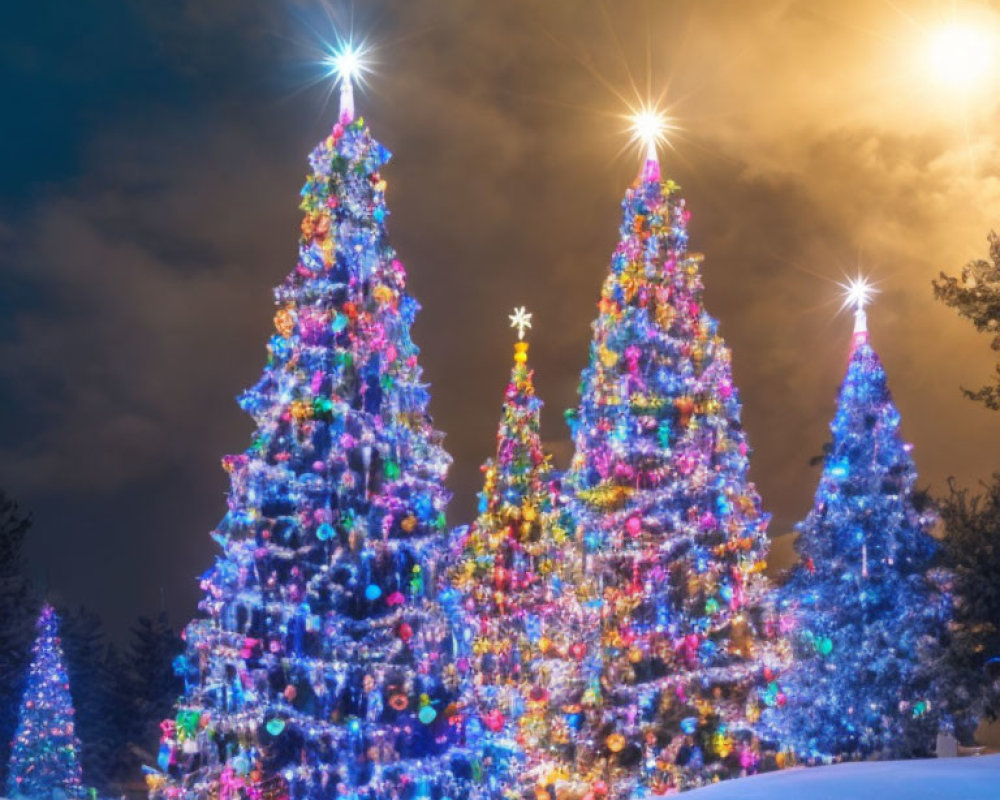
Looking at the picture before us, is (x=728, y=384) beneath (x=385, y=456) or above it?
above

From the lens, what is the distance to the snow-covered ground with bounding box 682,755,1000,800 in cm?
1055

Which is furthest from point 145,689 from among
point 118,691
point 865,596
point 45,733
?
point 865,596

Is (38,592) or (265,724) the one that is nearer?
(265,724)

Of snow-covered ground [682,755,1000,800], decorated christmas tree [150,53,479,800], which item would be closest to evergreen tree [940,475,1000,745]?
snow-covered ground [682,755,1000,800]

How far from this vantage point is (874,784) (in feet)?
35.9

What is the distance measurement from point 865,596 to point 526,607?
11106 millimetres

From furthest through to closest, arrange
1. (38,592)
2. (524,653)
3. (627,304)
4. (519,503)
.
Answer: (38,592) < (519,503) < (524,653) < (627,304)

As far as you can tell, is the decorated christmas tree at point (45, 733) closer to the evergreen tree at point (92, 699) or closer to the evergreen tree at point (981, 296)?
the evergreen tree at point (92, 699)

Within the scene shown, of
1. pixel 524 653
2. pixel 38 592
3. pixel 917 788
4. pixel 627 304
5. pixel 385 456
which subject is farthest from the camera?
A: pixel 38 592

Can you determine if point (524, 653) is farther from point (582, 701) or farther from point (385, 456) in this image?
point (385, 456)

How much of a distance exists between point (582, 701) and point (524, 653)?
7974 millimetres

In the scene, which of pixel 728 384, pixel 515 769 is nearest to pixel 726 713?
pixel 515 769

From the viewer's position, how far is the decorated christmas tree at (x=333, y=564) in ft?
58.6

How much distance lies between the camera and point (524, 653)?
28.9 meters
